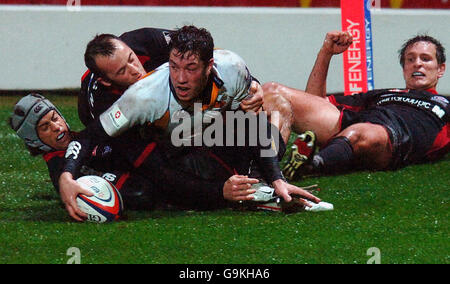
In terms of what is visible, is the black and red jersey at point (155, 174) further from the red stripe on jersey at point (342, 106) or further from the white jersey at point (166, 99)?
the red stripe on jersey at point (342, 106)

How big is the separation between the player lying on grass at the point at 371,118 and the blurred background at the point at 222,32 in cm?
274

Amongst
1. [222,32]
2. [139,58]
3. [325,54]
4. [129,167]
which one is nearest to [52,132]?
[129,167]

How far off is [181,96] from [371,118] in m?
2.11

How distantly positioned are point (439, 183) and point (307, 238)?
1.84 metres

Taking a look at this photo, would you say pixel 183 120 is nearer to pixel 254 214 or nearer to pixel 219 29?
pixel 254 214

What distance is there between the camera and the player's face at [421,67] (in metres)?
7.46

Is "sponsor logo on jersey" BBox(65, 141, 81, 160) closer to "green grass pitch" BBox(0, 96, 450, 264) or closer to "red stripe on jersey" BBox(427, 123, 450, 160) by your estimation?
"green grass pitch" BBox(0, 96, 450, 264)

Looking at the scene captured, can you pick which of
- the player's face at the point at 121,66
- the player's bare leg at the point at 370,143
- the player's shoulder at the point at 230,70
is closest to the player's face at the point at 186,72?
the player's shoulder at the point at 230,70

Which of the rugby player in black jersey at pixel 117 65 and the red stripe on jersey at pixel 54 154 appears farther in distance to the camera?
the red stripe on jersey at pixel 54 154

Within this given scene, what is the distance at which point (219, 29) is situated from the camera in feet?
34.1

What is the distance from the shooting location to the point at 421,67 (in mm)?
7453

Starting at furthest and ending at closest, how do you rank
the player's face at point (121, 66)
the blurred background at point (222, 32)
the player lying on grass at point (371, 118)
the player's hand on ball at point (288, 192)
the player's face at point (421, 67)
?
the blurred background at point (222, 32), the player's face at point (421, 67), the player lying on grass at point (371, 118), the player's face at point (121, 66), the player's hand on ball at point (288, 192)

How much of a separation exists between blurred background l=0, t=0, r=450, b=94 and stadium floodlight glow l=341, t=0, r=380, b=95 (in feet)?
6.27

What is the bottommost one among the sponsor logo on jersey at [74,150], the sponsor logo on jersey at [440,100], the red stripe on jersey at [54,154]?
the red stripe on jersey at [54,154]
